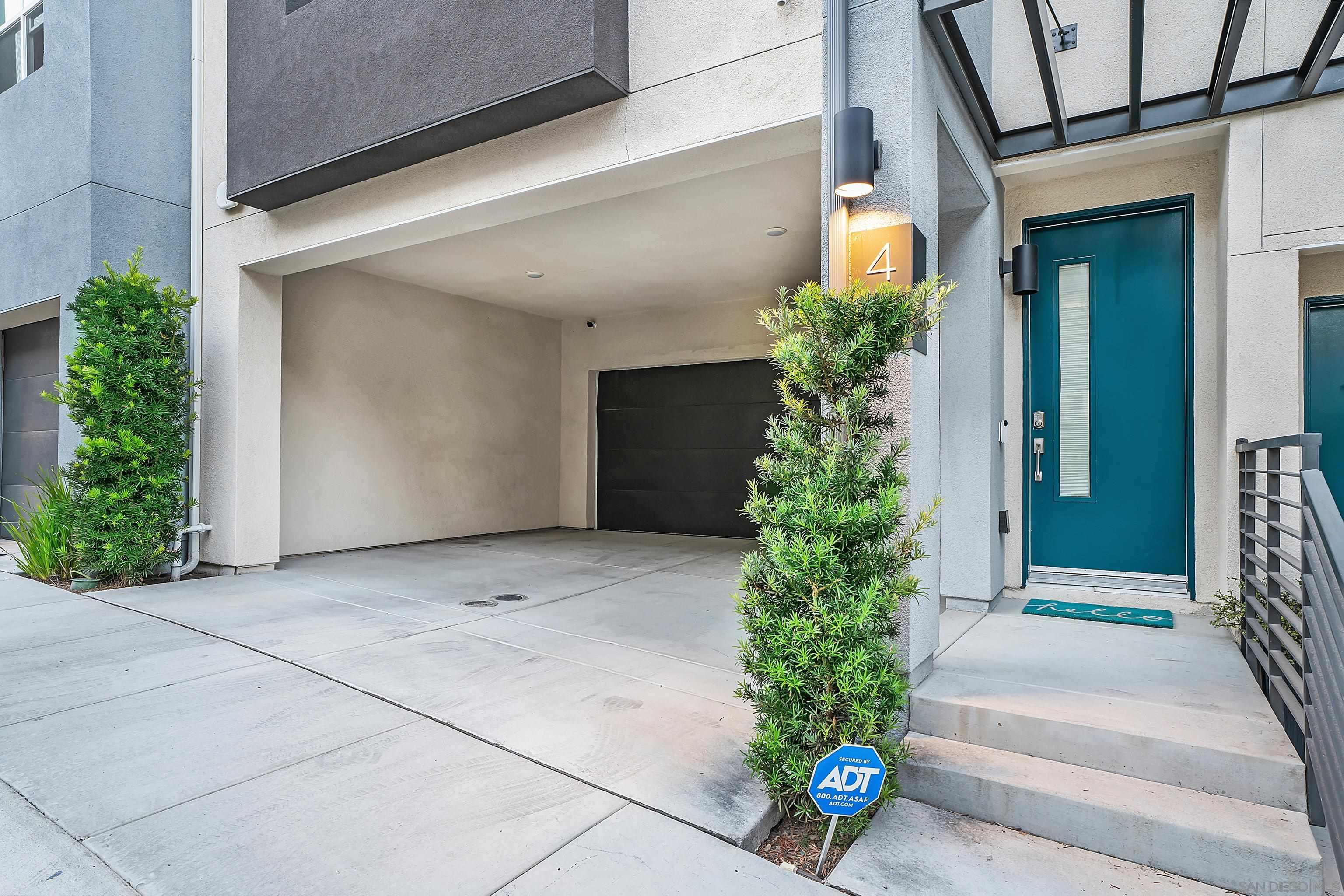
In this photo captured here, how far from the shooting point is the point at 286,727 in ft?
8.32

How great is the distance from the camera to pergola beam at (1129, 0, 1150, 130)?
2.59 m

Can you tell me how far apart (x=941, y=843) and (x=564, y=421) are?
7838mm

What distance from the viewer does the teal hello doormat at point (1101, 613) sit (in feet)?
11.6

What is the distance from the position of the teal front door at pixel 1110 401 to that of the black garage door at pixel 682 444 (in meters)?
3.62

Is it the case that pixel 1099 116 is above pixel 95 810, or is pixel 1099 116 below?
above

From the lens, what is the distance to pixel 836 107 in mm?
2551

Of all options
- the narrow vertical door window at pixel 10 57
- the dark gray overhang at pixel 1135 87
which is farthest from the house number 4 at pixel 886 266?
the narrow vertical door window at pixel 10 57

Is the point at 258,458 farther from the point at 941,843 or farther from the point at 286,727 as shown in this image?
the point at 941,843

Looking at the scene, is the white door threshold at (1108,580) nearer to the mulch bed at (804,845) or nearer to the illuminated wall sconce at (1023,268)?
the illuminated wall sconce at (1023,268)

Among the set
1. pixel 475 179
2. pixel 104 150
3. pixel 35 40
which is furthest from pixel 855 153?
pixel 35 40

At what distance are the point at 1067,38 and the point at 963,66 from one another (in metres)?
1.33

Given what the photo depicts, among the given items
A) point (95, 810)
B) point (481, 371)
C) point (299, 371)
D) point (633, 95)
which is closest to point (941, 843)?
point (95, 810)

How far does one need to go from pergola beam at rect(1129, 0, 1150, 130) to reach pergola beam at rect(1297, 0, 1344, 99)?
196 mm

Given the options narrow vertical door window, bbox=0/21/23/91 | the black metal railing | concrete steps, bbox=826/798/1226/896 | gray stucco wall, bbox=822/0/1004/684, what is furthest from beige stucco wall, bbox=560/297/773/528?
concrete steps, bbox=826/798/1226/896
